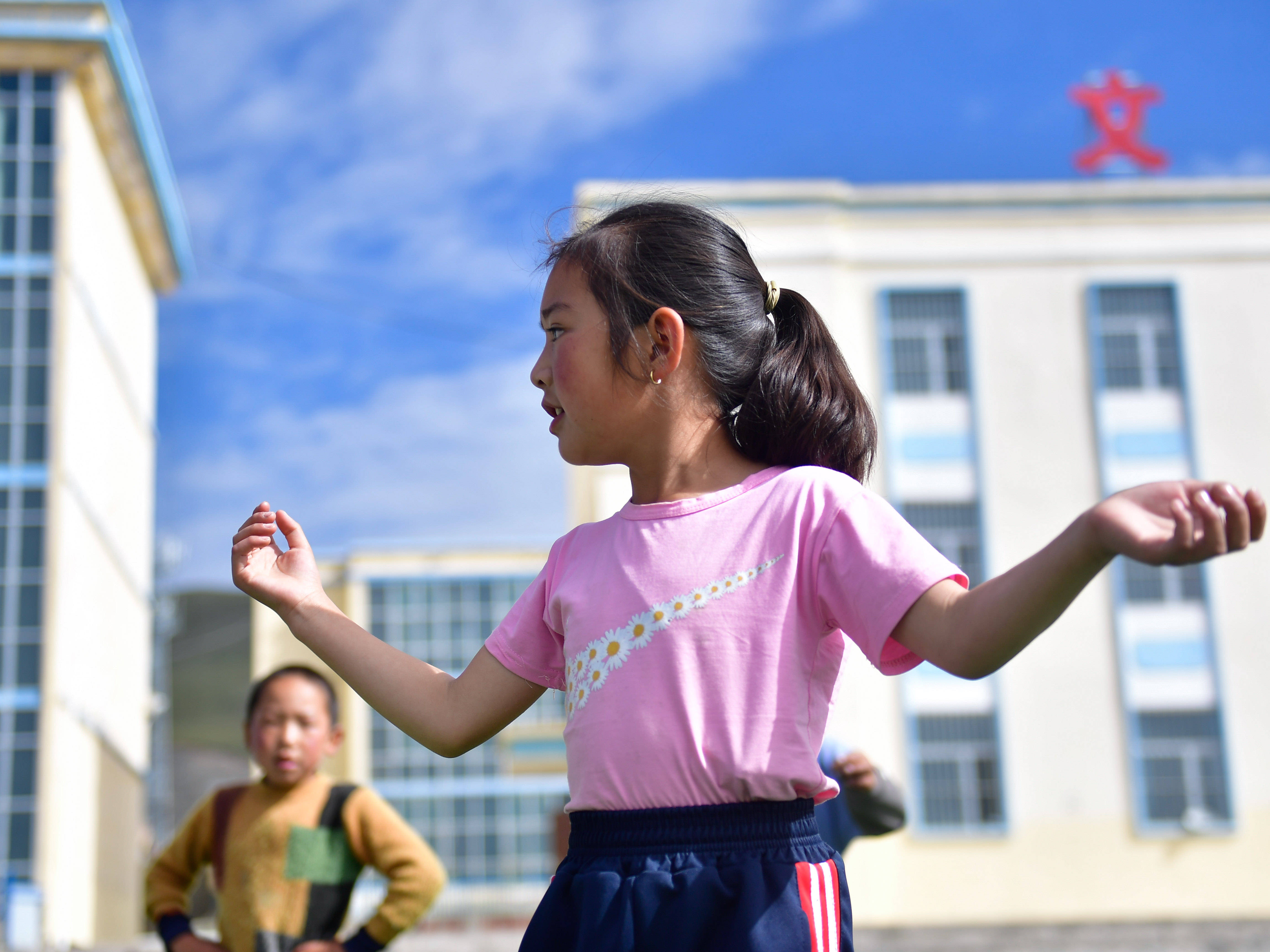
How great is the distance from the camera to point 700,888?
138 cm

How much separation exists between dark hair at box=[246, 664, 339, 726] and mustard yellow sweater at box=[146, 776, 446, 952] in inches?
6.8

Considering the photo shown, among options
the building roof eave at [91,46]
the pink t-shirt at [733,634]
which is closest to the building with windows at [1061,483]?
the building roof eave at [91,46]

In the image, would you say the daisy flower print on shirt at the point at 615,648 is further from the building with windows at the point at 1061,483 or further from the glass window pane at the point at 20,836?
the building with windows at the point at 1061,483

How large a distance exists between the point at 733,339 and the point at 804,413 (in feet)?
0.39

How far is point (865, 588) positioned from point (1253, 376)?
72.2 ft

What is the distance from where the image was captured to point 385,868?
11.1 ft

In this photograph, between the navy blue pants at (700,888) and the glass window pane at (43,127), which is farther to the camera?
the glass window pane at (43,127)

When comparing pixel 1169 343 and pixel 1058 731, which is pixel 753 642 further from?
pixel 1169 343

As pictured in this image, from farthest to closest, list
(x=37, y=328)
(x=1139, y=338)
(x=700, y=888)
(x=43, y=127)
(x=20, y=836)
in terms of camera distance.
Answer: (x=1139, y=338), (x=43, y=127), (x=37, y=328), (x=20, y=836), (x=700, y=888)

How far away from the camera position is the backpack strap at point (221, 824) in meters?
3.41

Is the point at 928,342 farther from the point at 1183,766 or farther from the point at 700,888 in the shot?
the point at 700,888

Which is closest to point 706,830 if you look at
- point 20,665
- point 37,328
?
point 20,665

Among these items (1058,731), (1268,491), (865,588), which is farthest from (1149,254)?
(865,588)

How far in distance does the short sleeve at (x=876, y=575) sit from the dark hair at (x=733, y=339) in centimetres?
Result: 17
